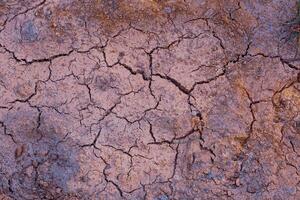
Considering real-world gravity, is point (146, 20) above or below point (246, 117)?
above

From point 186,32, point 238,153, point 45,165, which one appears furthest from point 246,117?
point 45,165

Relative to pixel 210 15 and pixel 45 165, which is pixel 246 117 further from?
pixel 45 165

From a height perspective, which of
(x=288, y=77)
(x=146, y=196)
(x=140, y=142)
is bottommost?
(x=146, y=196)

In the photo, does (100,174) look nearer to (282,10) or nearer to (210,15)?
(210,15)

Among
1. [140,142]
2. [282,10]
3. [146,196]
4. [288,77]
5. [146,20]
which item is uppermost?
[282,10]

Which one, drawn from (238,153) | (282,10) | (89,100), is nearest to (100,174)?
(89,100)

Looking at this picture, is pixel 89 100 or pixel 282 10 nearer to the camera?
pixel 89 100

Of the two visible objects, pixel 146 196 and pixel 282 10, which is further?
pixel 282 10
